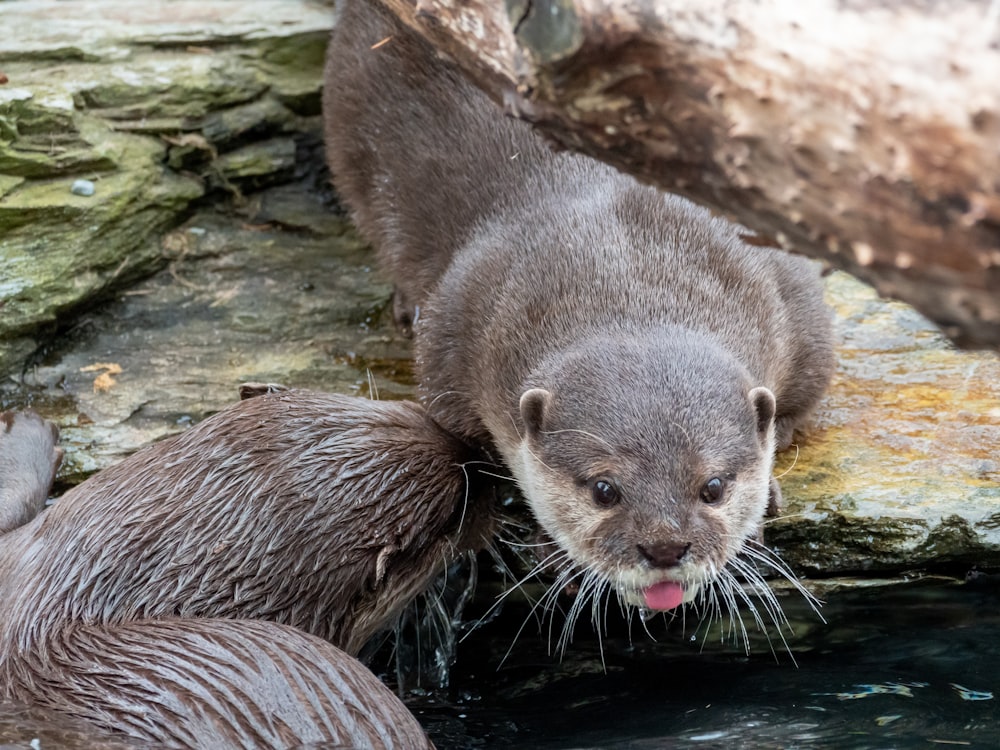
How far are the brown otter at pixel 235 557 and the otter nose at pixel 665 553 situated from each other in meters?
0.62

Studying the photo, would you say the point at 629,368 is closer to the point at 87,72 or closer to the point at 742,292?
the point at 742,292

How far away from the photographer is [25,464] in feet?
12.3

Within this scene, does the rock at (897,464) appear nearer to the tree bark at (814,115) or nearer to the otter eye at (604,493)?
the otter eye at (604,493)

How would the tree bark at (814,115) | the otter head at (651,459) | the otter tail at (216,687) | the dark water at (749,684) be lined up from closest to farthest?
the tree bark at (814,115) < the otter tail at (216,687) < the otter head at (651,459) < the dark water at (749,684)

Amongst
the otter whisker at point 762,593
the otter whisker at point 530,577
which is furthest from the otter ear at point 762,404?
the otter whisker at point 530,577

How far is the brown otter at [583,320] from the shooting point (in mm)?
3004

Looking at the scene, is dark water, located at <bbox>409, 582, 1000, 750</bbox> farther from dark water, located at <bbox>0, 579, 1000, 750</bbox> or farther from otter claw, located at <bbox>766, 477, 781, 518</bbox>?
otter claw, located at <bbox>766, 477, 781, 518</bbox>

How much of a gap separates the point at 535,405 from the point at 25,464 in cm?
158

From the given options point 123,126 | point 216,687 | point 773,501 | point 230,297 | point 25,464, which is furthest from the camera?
point 123,126

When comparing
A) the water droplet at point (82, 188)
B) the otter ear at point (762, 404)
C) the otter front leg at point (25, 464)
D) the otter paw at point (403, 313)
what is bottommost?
the otter front leg at point (25, 464)

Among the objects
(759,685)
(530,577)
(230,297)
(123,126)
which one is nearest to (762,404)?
(759,685)

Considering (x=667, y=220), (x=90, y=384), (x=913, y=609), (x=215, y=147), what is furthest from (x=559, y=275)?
(x=215, y=147)

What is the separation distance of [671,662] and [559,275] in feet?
3.61

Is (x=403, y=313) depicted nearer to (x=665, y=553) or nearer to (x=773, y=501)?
(x=773, y=501)
